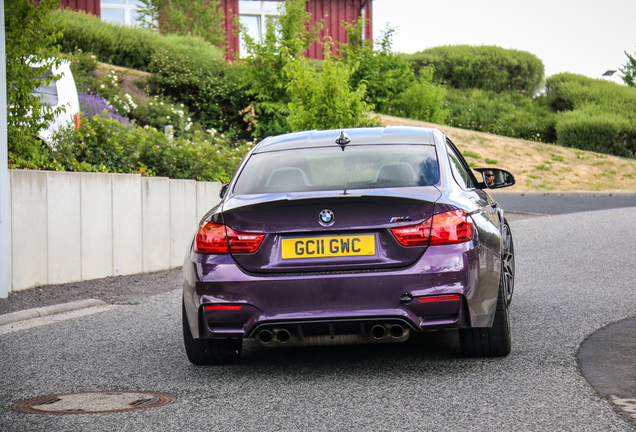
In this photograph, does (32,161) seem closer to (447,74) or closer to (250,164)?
(250,164)

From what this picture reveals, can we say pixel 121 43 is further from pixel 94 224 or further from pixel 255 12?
pixel 94 224

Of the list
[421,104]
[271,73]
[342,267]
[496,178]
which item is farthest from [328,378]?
[421,104]

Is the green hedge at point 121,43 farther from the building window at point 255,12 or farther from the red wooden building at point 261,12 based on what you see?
the building window at point 255,12

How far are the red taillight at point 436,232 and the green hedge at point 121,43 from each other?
20244mm

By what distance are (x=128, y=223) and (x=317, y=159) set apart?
5.66 meters

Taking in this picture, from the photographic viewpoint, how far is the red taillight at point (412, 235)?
440 cm

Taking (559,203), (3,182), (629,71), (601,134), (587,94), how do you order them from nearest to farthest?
(3,182), (559,203), (601,134), (587,94), (629,71)

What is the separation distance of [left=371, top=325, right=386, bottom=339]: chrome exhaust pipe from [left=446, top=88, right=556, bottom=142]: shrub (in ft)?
103

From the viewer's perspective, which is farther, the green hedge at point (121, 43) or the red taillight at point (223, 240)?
the green hedge at point (121, 43)

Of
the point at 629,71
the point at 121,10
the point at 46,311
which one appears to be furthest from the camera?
the point at 629,71

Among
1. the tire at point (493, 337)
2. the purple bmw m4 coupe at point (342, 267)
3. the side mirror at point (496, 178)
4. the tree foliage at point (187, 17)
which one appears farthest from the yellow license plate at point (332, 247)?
the tree foliage at point (187, 17)

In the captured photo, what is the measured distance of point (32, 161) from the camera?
973cm

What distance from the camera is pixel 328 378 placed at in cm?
473

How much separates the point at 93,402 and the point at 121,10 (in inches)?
1240
